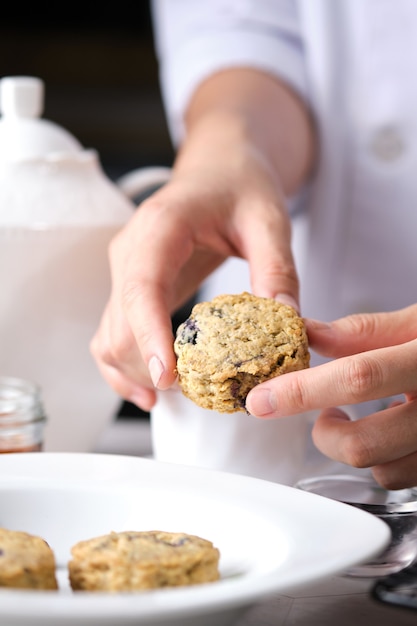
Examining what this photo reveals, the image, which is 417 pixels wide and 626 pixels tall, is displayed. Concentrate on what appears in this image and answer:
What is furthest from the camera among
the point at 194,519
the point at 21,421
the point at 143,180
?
the point at 143,180

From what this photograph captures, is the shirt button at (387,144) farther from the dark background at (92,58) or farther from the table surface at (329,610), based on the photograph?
Answer: the dark background at (92,58)

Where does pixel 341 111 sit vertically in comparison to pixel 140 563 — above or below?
above

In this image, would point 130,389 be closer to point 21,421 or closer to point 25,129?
point 21,421

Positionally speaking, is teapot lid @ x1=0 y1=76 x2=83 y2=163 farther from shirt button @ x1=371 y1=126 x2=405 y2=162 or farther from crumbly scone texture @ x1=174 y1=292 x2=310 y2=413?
shirt button @ x1=371 y1=126 x2=405 y2=162

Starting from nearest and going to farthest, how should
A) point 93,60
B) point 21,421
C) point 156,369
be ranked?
point 156,369 → point 21,421 → point 93,60

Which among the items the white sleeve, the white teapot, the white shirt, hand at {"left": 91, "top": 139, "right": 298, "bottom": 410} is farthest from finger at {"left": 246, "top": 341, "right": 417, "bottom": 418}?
the white sleeve

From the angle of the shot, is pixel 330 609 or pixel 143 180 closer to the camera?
pixel 330 609

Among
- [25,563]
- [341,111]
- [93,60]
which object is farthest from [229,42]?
[93,60]
